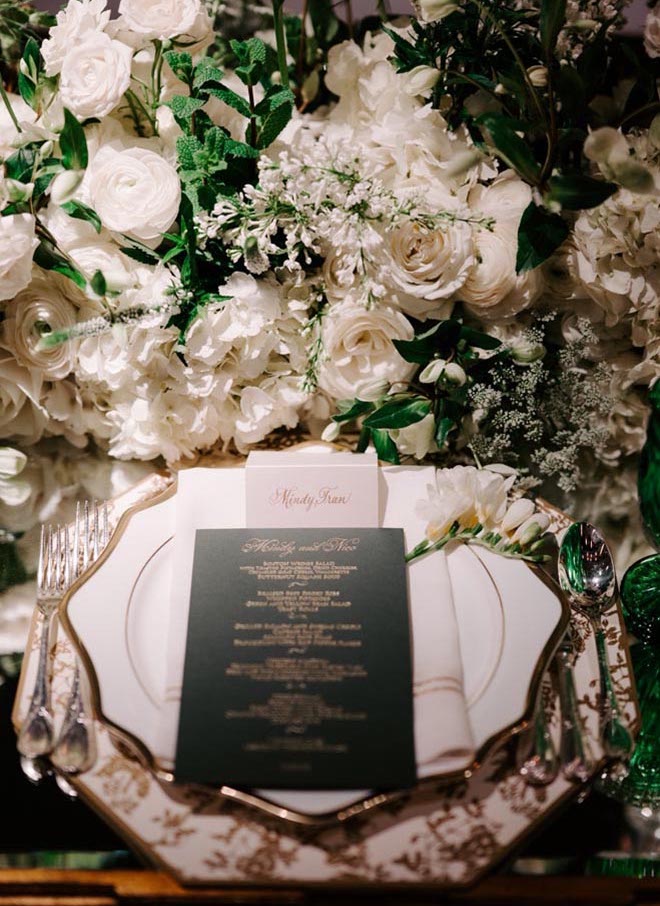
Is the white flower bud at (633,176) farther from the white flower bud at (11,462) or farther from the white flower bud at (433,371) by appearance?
the white flower bud at (11,462)

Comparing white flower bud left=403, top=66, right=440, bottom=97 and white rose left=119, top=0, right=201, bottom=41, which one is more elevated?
white rose left=119, top=0, right=201, bottom=41

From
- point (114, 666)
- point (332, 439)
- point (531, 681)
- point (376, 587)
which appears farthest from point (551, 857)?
point (332, 439)

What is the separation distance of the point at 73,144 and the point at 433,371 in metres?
0.50

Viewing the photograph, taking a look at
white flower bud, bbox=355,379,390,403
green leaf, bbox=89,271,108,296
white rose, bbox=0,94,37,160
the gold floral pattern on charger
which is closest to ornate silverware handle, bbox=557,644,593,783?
the gold floral pattern on charger

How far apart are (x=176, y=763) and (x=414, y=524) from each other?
1.28 ft

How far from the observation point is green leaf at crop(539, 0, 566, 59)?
2.84 feet

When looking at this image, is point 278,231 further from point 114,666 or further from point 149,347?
point 114,666

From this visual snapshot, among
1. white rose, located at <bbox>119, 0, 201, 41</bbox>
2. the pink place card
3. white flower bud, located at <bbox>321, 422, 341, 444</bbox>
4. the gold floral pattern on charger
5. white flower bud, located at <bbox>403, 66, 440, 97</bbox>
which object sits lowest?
the gold floral pattern on charger

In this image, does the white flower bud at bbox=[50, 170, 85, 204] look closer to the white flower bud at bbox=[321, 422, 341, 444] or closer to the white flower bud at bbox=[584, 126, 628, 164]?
the white flower bud at bbox=[321, 422, 341, 444]

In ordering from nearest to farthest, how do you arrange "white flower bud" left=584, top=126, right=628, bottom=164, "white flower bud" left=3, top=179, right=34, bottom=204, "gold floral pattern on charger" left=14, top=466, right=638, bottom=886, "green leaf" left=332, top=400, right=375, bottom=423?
"gold floral pattern on charger" left=14, top=466, right=638, bottom=886
"white flower bud" left=584, top=126, right=628, bottom=164
"white flower bud" left=3, top=179, right=34, bottom=204
"green leaf" left=332, top=400, right=375, bottom=423

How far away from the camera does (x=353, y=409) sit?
1.02 metres

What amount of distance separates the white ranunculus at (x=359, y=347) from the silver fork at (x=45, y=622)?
395 millimetres

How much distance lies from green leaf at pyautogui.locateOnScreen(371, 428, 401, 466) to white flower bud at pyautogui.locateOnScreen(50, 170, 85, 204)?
46cm

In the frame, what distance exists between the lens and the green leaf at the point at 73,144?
0.89 metres
